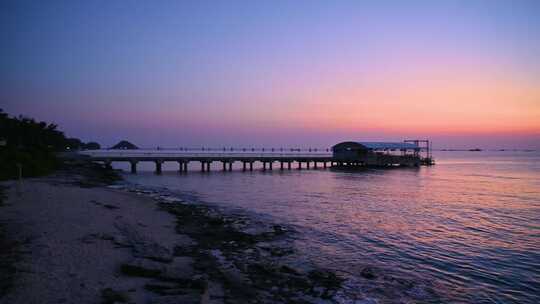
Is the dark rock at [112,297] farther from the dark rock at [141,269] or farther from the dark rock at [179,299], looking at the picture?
the dark rock at [141,269]

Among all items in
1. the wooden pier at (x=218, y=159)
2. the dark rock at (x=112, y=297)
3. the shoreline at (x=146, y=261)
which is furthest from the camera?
the wooden pier at (x=218, y=159)

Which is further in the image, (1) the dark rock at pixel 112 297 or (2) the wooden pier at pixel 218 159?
(2) the wooden pier at pixel 218 159

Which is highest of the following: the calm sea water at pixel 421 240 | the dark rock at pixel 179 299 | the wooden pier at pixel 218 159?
the wooden pier at pixel 218 159

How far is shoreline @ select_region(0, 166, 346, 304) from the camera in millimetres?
7051

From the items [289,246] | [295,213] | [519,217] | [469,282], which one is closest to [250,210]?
[295,213]

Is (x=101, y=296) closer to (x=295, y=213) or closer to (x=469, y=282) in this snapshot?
(x=469, y=282)

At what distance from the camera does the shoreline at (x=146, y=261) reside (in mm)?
7051

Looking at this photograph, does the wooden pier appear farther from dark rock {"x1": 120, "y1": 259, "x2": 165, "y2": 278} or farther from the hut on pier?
dark rock {"x1": 120, "y1": 259, "x2": 165, "y2": 278}

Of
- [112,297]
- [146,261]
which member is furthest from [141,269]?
[112,297]

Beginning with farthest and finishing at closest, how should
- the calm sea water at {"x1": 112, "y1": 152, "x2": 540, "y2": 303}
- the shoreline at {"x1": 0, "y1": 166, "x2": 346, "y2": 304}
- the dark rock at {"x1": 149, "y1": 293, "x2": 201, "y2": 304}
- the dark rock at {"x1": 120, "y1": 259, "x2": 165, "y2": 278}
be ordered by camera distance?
the calm sea water at {"x1": 112, "y1": 152, "x2": 540, "y2": 303}
the dark rock at {"x1": 120, "y1": 259, "x2": 165, "y2": 278}
the shoreline at {"x1": 0, "y1": 166, "x2": 346, "y2": 304}
the dark rock at {"x1": 149, "y1": 293, "x2": 201, "y2": 304}

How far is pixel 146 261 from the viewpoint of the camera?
855 cm

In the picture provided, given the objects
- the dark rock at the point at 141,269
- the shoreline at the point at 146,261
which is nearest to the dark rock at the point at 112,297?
the shoreline at the point at 146,261

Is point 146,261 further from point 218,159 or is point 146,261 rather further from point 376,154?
point 376,154

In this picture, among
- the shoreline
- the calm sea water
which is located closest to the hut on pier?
the calm sea water
